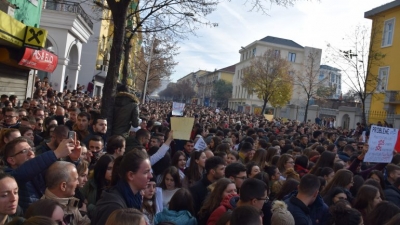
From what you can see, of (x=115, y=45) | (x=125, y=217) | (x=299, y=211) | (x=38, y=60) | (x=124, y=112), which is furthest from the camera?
(x=38, y=60)

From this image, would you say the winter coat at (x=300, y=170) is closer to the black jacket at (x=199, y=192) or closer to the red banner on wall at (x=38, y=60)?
the black jacket at (x=199, y=192)

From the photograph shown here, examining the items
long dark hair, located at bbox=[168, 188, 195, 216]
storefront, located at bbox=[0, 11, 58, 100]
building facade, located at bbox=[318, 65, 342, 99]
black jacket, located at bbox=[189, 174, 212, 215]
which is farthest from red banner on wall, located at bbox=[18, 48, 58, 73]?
building facade, located at bbox=[318, 65, 342, 99]

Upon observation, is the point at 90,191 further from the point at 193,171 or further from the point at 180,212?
the point at 193,171

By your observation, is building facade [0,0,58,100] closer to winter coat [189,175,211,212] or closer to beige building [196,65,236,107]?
winter coat [189,175,211,212]

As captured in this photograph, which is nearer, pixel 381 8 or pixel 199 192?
pixel 199 192

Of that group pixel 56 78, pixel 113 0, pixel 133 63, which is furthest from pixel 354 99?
pixel 113 0

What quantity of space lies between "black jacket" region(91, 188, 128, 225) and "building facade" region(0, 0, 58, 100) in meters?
9.26

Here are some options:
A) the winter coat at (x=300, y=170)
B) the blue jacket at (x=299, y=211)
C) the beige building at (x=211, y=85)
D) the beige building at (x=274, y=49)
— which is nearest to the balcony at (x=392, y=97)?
the winter coat at (x=300, y=170)

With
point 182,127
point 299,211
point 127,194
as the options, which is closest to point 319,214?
point 299,211

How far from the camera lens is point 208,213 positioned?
4.84 meters

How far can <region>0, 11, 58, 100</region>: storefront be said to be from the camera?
12117 mm

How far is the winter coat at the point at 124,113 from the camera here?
944 cm

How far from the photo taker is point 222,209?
4551mm

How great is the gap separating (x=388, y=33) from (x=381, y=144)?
27.6m
